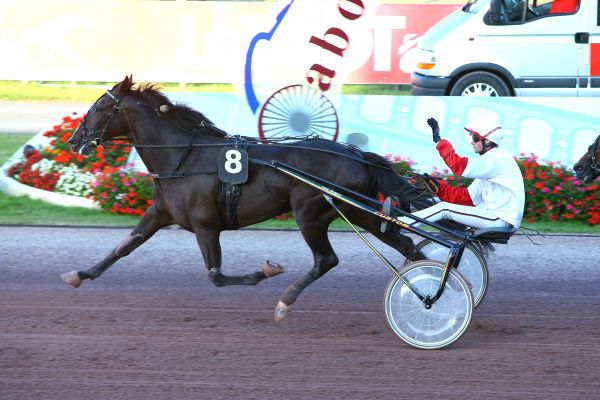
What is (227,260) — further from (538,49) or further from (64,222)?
(538,49)

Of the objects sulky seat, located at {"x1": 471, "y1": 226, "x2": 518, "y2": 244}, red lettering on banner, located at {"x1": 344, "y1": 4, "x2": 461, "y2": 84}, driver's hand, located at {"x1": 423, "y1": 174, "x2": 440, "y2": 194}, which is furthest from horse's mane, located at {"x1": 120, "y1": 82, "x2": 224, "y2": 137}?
red lettering on banner, located at {"x1": 344, "y1": 4, "x2": 461, "y2": 84}

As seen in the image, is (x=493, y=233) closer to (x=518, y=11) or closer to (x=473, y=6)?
(x=518, y=11)

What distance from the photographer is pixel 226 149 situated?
667 centimetres

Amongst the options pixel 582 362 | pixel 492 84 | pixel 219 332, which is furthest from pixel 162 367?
pixel 492 84

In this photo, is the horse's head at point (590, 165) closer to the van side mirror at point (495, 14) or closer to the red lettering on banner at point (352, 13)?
the van side mirror at point (495, 14)

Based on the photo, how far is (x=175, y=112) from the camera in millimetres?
7027

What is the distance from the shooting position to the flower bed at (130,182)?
33.6 ft

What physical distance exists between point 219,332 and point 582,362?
222cm

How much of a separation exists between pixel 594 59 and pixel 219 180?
8923 mm

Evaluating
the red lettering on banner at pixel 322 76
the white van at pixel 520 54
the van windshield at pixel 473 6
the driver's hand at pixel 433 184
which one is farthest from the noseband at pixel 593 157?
the red lettering on banner at pixel 322 76

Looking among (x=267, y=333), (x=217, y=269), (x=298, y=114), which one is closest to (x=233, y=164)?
(x=217, y=269)

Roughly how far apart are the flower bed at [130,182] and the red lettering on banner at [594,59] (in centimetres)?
370

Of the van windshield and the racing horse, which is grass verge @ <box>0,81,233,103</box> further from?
the racing horse

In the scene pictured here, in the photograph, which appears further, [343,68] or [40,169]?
[343,68]
